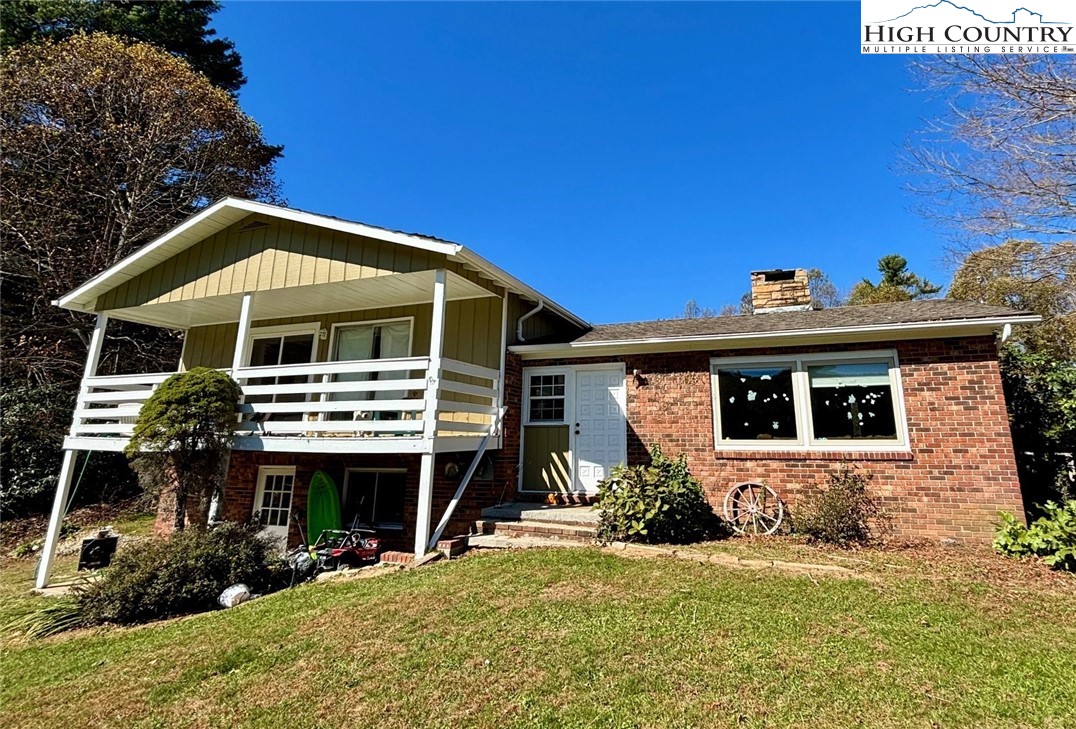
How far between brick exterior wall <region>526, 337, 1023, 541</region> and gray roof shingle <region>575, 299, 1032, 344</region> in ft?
1.31

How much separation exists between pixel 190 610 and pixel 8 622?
2.49 meters

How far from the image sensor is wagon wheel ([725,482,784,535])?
7.10 m

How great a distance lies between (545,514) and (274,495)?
618 centimetres

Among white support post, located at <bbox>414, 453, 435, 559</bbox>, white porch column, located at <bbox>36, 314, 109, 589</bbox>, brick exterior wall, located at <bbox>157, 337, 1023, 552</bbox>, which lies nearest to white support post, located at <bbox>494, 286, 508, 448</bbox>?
brick exterior wall, located at <bbox>157, 337, 1023, 552</bbox>

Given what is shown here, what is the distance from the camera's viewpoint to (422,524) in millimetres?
6281

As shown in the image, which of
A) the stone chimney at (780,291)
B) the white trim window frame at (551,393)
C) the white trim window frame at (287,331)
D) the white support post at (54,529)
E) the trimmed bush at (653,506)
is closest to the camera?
the trimmed bush at (653,506)

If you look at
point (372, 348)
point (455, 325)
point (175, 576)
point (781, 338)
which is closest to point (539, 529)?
point (455, 325)

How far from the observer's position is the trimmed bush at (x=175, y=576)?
5418 mm

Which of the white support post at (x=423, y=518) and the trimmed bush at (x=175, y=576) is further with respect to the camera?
the white support post at (x=423, y=518)

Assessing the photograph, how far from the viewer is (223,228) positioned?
9125 mm

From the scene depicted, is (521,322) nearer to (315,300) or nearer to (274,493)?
(315,300)

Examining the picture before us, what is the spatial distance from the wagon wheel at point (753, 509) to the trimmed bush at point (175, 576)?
6.49 m

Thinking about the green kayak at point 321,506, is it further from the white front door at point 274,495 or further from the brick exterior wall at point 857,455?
the white front door at point 274,495

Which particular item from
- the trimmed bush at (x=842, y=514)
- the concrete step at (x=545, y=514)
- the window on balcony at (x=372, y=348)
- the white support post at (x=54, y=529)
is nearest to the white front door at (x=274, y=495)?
the window on balcony at (x=372, y=348)
